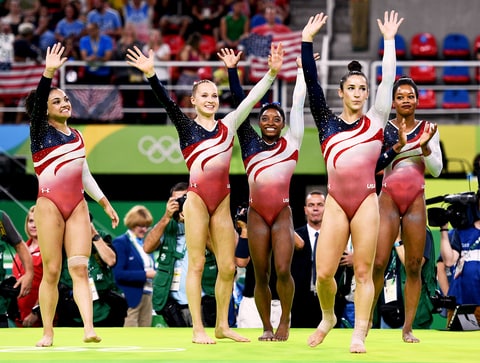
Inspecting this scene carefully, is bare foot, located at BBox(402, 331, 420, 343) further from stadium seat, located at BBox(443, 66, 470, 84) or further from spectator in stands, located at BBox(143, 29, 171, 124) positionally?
stadium seat, located at BBox(443, 66, 470, 84)

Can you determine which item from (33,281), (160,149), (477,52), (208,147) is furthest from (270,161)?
(477,52)

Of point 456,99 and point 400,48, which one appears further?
point 400,48

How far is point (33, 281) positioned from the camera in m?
11.4

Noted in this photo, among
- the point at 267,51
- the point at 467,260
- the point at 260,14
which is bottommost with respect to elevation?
the point at 467,260

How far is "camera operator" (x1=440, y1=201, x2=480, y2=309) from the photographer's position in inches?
427

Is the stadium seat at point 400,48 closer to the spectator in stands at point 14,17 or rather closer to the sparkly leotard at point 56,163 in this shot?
the spectator in stands at point 14,17

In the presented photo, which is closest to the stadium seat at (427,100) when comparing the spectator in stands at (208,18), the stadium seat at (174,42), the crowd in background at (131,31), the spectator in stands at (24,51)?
the crowd in background at (131,31)

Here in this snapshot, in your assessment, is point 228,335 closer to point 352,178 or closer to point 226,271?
point 226,271

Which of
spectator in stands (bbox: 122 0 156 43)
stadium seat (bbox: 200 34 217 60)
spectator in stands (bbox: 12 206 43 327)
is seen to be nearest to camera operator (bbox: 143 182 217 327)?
spectator in stands (bbox: 12 206 43 327)

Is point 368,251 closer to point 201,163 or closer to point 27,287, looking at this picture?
point 201,163

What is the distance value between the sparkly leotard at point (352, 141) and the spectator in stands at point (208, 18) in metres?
9.72

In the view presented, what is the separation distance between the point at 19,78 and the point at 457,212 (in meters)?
7.49

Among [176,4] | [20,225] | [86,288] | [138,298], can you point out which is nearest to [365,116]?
[86,288]

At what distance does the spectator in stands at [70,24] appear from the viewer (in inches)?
710
